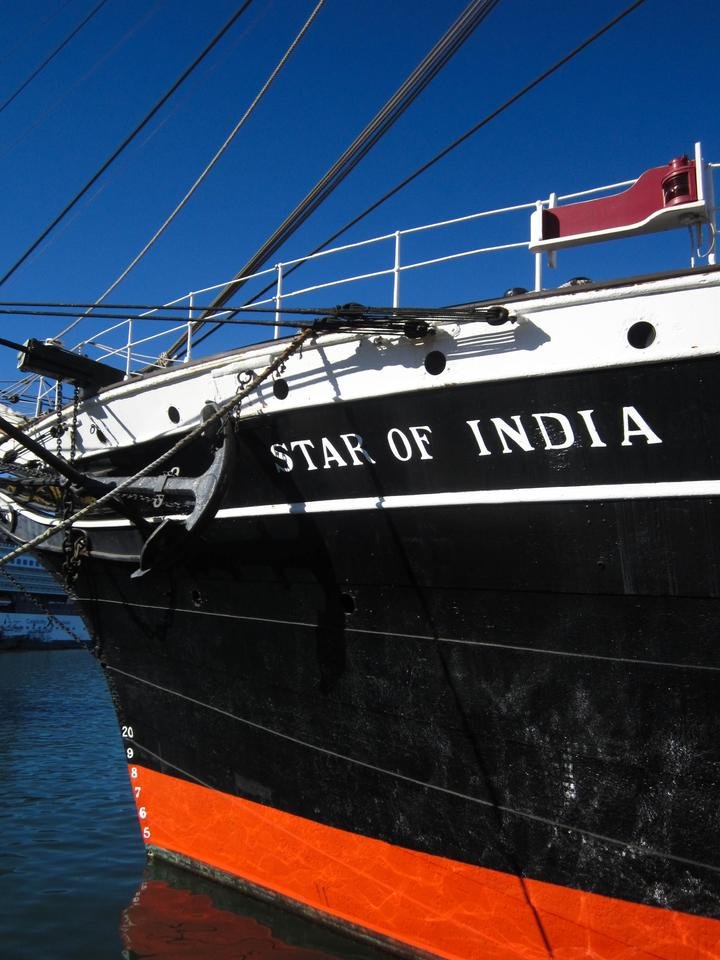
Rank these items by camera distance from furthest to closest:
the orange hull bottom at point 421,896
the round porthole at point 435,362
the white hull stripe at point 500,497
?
the round porthole at point 435,362 < the orange hull bottom at point 421,896 < the white hull stripe at point 500,497

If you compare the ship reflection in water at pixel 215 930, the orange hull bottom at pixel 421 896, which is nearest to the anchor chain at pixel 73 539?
Answer: the orange hull bottom at pixel 421 896

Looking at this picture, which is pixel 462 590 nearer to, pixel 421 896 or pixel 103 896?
pixel 421 896

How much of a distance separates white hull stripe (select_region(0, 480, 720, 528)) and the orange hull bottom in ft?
8.12

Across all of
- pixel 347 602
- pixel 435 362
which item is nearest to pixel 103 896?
pixel 347 602

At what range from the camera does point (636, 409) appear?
479 centimetres

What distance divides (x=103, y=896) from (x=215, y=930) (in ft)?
5.12

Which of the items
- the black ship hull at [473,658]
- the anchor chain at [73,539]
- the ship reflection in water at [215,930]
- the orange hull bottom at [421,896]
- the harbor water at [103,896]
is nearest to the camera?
the black ship hull at [473,658]

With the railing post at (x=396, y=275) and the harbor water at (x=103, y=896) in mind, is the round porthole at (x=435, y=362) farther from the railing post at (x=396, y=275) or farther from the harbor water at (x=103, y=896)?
the harbor water at (x=103, y=896)

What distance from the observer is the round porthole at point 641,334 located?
4777 mm

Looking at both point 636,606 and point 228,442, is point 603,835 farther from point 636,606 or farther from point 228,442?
point 228,442

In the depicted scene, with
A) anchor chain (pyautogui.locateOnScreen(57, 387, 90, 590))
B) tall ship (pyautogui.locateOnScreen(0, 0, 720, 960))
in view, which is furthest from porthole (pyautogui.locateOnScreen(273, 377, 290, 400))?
anchor chain (pyautogui.locateOnScreen(57, 387, 90, 590))

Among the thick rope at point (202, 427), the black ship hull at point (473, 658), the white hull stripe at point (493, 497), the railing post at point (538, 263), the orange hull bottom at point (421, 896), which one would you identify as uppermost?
the railing post at point (538, 263)

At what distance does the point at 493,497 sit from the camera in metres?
5.28

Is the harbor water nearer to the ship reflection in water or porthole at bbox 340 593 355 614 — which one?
the ship reflection in water
